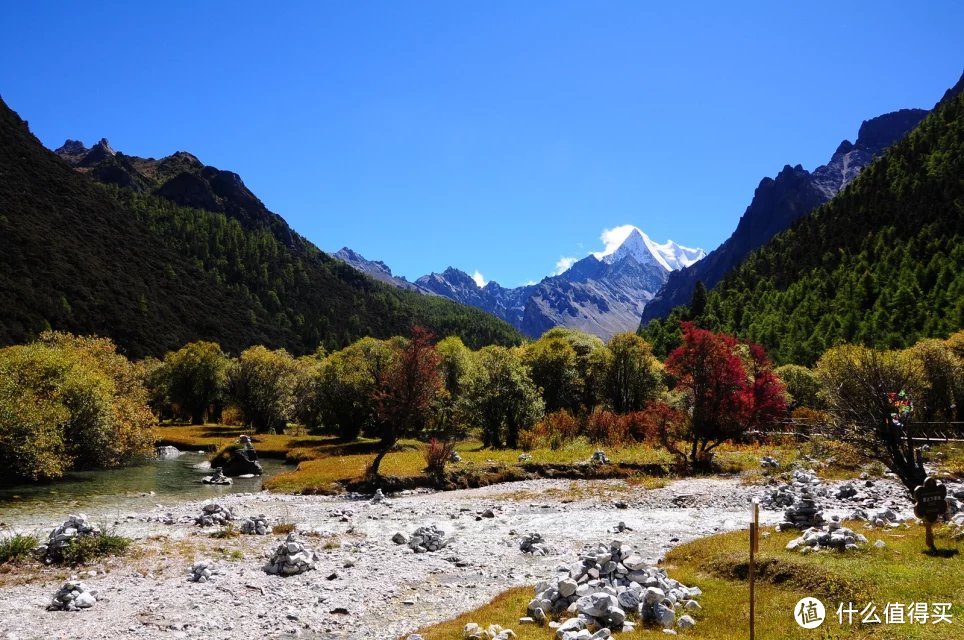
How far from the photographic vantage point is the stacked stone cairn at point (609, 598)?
37.8 ft

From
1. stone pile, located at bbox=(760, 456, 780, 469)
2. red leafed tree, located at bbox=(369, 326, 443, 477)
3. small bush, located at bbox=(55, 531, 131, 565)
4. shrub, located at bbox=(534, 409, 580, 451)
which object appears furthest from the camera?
shrub, located at bbox=(534, 409, 580, 451)

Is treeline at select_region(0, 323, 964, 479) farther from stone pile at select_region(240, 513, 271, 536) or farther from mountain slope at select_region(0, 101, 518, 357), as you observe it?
mountain slope at select_region(0, 101, 518, 357)

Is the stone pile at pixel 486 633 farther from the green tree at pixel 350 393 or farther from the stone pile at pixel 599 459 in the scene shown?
the green tree at pixel 350 393

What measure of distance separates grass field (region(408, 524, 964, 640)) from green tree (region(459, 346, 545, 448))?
3914 cm

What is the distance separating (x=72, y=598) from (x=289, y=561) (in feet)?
18.3

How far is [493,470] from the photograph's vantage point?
38.5 meters

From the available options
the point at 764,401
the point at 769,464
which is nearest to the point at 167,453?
the point at 769,464

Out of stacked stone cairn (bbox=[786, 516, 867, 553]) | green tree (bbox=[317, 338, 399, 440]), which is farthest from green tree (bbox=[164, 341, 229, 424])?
stacked stone cairn (bbox=[786, 516, 867, 553])

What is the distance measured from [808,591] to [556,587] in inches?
229

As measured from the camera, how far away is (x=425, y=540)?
20.6 meters

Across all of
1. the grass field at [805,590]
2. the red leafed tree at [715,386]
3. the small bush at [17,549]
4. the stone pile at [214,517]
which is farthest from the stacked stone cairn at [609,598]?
the red leafed tree at [715,386]

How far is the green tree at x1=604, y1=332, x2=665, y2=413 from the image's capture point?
7231 cm

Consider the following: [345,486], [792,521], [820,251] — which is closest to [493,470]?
[345,486]

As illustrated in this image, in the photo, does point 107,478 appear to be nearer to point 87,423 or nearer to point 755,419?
point 87,423
